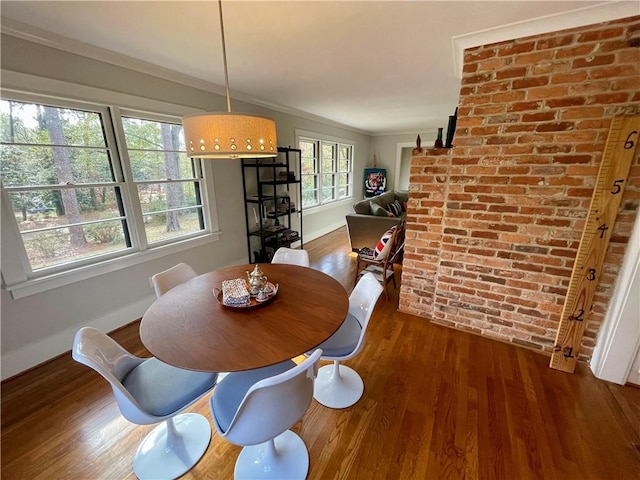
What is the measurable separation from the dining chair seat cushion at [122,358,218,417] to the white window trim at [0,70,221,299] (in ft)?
4.26

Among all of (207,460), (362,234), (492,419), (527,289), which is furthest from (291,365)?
(362,234)

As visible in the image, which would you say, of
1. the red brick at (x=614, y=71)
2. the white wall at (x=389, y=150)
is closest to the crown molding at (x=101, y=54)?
the red brick at (x=614, y=71)

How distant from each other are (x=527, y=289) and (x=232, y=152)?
91.8 inches

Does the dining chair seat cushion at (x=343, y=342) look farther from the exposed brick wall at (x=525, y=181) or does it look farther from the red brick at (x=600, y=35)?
the red brick at (x=600, y=35)

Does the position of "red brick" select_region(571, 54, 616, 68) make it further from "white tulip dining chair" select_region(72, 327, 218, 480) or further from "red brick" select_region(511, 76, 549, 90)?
"white tulip dining chair" select_region(72, 327, 218, 480)

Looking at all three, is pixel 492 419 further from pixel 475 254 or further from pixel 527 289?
pixel 475 254

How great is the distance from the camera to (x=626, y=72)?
1521 millimetres

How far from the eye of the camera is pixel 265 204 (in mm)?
3924

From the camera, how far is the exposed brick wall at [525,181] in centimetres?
159

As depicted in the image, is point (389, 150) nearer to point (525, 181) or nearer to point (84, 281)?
point (525, 181)

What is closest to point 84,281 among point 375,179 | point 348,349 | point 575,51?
point 348,349

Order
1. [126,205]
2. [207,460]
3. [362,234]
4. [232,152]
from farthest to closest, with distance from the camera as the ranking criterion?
[362,234] < [126,205] < [207,460] < [232,152]

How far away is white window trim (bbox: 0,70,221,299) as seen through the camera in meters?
1.70

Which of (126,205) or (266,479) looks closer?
(266,479)
